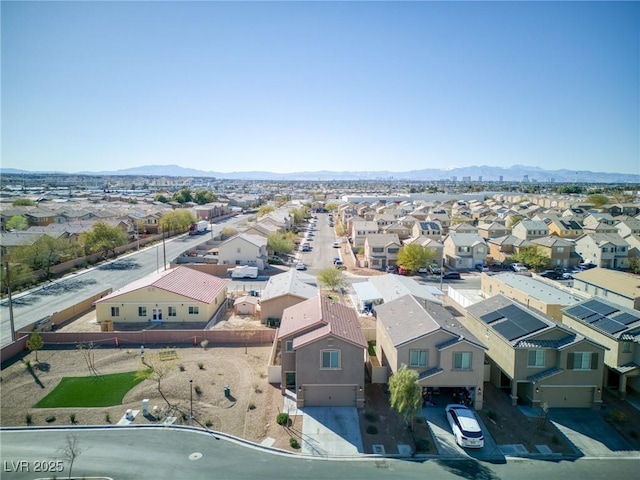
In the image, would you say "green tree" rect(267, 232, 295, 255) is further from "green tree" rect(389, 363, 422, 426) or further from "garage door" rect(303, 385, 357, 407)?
"green tree" rect(389, 363, 422, 426)

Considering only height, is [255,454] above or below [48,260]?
below

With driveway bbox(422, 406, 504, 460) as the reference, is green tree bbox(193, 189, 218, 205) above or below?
above

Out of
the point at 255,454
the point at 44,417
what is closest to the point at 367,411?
the point at 255,454

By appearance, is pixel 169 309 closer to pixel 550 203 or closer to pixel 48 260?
pixel 48 260

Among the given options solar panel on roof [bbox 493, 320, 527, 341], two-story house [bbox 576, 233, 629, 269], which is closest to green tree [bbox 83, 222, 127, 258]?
solar panel on roof [bbox 493, 320, 527, 341]

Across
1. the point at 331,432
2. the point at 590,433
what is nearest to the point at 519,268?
the point at 590,433
